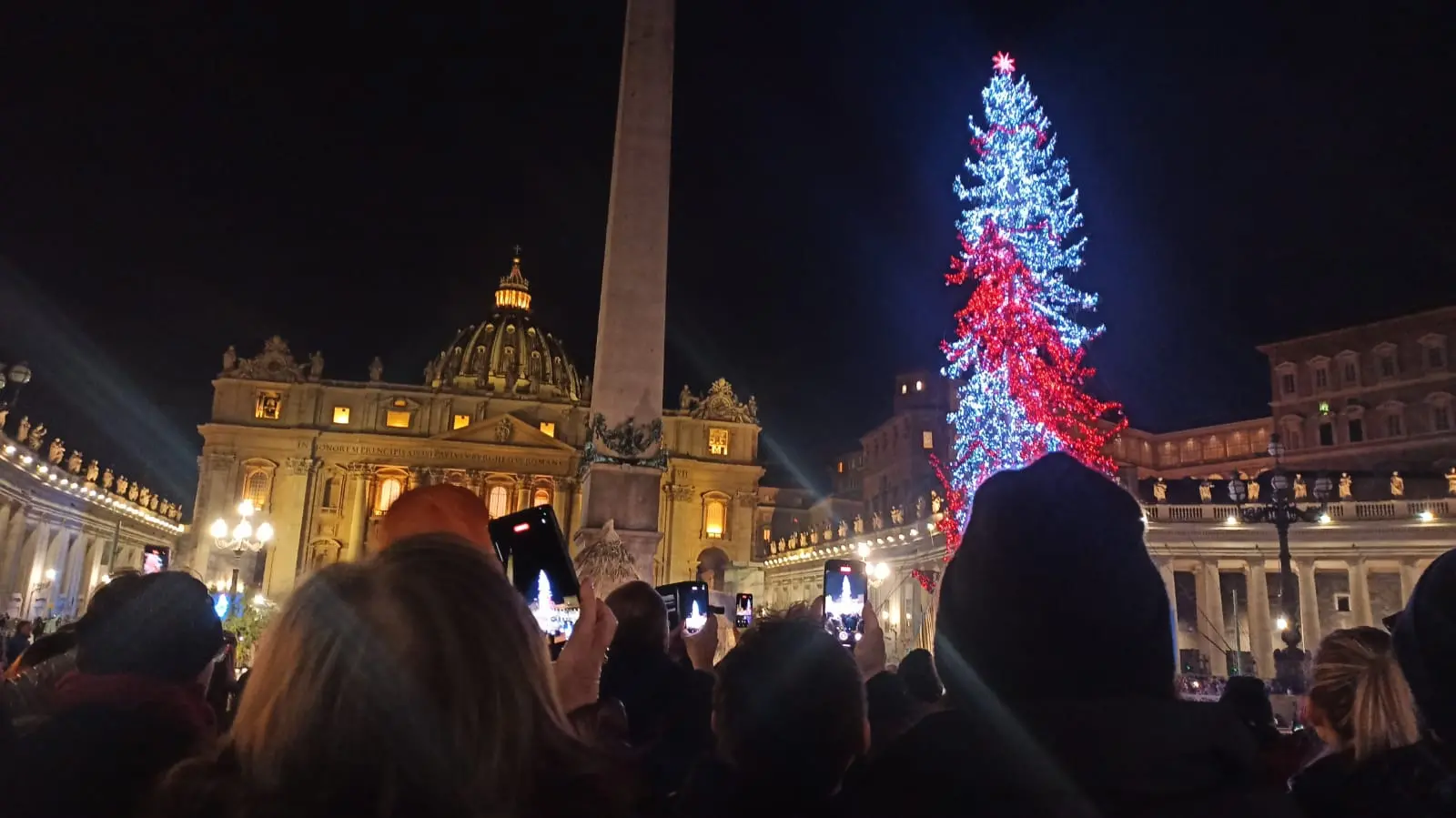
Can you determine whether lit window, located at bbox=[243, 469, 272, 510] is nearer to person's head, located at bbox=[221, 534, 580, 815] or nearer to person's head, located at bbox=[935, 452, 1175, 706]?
person's head, located at bbox=[221, 534, 580, 815]

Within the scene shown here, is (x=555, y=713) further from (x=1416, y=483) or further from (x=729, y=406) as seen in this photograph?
(x=729, y=406)

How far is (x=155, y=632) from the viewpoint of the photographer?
303 cm

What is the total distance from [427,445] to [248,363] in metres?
16.2

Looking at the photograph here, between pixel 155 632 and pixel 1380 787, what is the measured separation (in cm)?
Answer: 378

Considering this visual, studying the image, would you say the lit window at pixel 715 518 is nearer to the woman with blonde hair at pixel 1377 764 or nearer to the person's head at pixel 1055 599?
the woman with blonde hair at pixel 1377 764

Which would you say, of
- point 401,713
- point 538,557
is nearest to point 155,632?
point 401,713

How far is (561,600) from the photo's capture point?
19.2 ft

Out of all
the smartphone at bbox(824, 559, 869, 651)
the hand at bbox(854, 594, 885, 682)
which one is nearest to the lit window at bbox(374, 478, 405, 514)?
the smartphone at bbox(824, 559, 869, 651)

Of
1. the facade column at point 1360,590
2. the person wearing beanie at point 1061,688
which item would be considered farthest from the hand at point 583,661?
the facade column at point 1360,590

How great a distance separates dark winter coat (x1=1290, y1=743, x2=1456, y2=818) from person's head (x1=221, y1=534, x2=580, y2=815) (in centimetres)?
221

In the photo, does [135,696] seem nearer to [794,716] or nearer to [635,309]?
[794,716]

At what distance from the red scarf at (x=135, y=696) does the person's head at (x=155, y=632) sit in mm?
47

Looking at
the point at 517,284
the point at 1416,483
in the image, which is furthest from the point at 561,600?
the point at 517,284

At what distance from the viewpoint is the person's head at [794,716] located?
262cm
